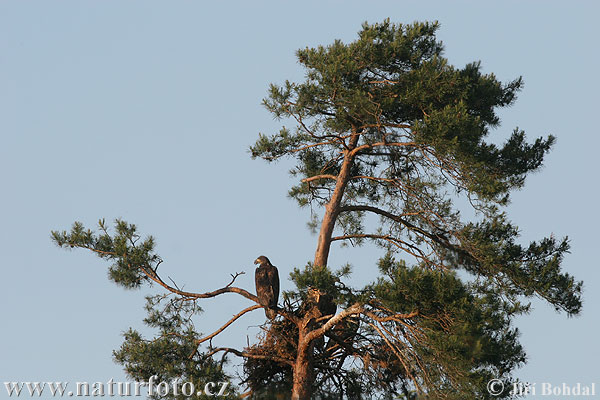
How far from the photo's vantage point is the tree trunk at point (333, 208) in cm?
1579

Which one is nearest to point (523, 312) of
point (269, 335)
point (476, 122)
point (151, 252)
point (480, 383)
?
point (480, 383)

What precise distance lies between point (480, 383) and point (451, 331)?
2.57ft

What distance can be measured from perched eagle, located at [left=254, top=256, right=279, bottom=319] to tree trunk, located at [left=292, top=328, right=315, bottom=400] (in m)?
0.59

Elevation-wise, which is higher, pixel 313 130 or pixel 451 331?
pixel 313 130

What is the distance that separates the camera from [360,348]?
612 inches

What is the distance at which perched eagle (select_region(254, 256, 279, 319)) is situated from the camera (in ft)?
49.8

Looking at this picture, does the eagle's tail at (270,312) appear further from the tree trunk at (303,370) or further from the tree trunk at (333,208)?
the tree trunk at (333,208)

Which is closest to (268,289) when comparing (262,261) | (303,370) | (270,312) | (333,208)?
(270,312)

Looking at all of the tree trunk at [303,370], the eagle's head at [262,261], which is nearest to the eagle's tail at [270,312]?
the tree trunk at [303,370]

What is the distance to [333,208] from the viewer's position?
16.0 metres

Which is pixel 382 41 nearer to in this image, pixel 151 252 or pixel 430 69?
pixel 430 69

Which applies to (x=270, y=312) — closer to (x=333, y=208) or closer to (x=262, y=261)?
(x=262, y=261)

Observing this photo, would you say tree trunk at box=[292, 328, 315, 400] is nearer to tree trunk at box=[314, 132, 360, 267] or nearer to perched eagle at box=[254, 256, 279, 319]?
perched eagle at box=[254, 256, 279, 319]

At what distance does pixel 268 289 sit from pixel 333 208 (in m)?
1.67
